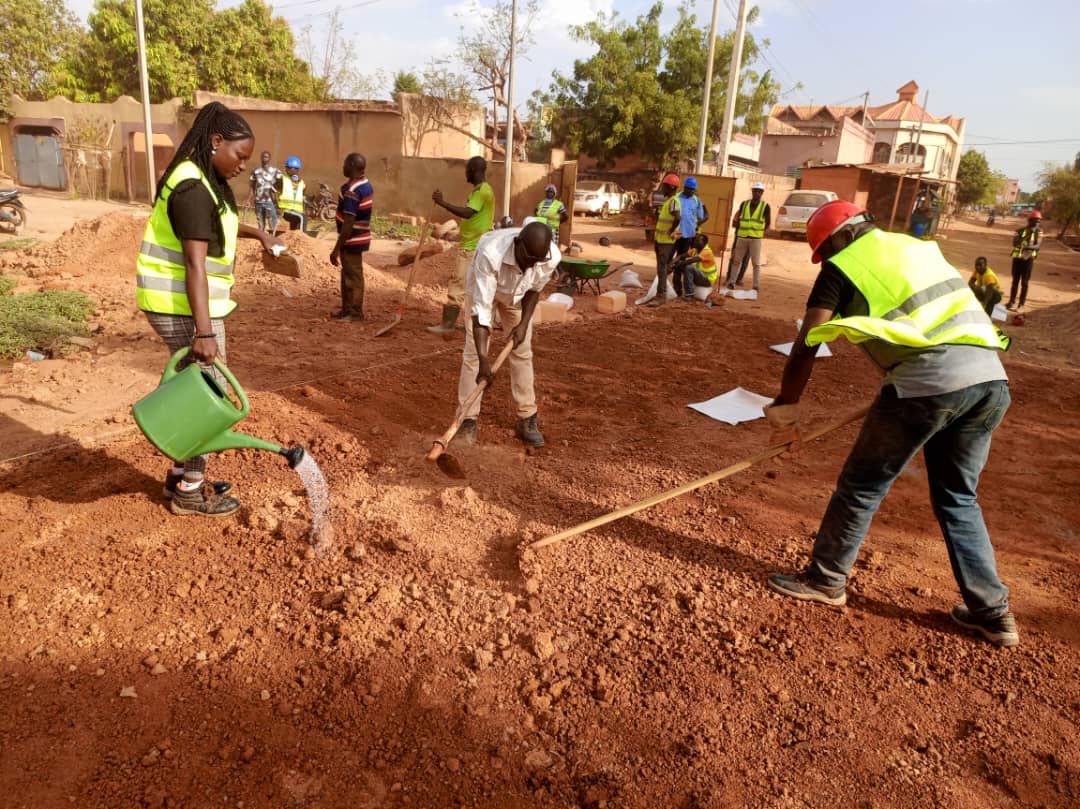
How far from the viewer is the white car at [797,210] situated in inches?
723

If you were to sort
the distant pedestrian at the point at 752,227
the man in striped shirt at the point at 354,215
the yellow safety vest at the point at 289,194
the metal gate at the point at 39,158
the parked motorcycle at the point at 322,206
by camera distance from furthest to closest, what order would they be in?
1. the metal gate at the point at 39,158
2. the parked motorcycle at the point at 322,206
3. the yellow safety vest at the point at 289,194
4. the distant pedestrian at the point at 752,227
5. the man in striped shirt at the point at 354,215

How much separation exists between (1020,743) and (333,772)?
7.12ft

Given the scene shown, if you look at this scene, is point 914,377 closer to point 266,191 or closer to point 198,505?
point 198,505

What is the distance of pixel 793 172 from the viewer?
37875 millimetres

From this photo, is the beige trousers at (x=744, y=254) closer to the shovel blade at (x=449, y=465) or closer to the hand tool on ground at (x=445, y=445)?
the hand tool on ground at (x=445, y=445)

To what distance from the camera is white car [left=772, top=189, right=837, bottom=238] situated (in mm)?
18375

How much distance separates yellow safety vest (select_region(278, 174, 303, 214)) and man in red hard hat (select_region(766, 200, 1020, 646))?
33.0ft

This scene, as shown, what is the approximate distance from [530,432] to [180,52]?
26634mm

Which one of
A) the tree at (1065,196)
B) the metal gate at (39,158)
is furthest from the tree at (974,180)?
the metal gate at (39,158)

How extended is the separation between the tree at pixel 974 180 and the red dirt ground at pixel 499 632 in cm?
4959

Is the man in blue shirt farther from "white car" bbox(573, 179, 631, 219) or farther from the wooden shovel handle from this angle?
"white car" bbox(573, 179, 631, 219)

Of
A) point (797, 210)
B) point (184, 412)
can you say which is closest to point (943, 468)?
point (184, 412)

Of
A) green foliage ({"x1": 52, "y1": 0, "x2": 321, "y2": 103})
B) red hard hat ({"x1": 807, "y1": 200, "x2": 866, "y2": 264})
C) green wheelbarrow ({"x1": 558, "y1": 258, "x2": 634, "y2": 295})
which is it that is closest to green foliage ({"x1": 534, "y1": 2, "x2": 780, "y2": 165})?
green foliage ({"x1": 52, "y1": 0, "x2": 321, "y2": 103})

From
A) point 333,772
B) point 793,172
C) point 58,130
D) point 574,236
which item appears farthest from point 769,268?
point 793,172
